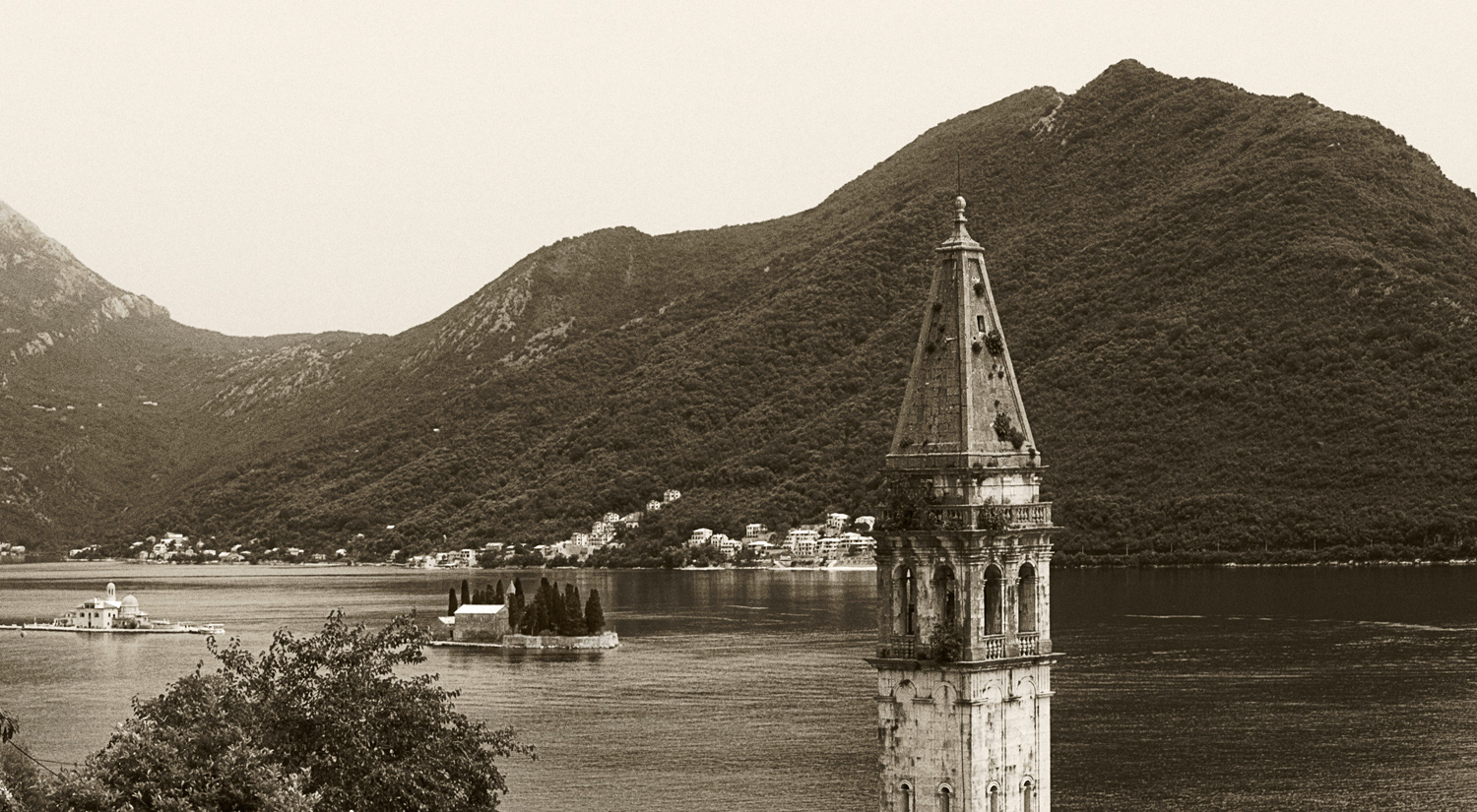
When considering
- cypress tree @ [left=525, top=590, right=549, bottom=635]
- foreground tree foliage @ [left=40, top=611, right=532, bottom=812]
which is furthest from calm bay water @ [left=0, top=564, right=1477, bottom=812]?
foreground tree foliage @ [left=40, top=611, right=532, bottom=812]

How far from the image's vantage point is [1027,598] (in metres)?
36.7

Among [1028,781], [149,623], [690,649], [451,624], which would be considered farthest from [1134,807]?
[149,623]

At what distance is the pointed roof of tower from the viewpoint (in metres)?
36.5

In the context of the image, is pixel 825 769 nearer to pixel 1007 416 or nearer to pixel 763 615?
pixel 1007 416

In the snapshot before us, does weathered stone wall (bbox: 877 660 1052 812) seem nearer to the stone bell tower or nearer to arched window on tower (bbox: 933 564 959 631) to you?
the stone bell tower

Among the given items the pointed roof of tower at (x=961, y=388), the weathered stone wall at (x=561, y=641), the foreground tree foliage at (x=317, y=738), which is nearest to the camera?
the pointed roof of tower at (x=961, y=388)

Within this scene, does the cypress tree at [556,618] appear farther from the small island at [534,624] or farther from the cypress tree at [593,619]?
the cypress tree at [593,619]

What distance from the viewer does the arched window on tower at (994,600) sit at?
3612 cm

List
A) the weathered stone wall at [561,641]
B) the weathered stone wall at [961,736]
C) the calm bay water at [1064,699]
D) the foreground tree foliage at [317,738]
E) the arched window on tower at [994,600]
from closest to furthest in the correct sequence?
the weathered stone wall at [961,736] < the arched window on tower at [994,600] < the foreground tree foliage at [317,738] < the calm bay water at [1064,699] < the weathered stone wall at [561,641]

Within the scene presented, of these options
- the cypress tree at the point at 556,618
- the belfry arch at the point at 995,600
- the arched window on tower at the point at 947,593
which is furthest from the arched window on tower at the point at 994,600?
the cypress tree at the point at 556,618

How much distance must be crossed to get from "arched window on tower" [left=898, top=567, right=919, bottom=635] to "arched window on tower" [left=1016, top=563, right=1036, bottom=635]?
1.71m

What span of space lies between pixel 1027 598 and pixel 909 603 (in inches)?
78.1

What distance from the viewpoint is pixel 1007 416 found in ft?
121

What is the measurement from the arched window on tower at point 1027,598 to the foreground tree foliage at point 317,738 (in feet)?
43.8
